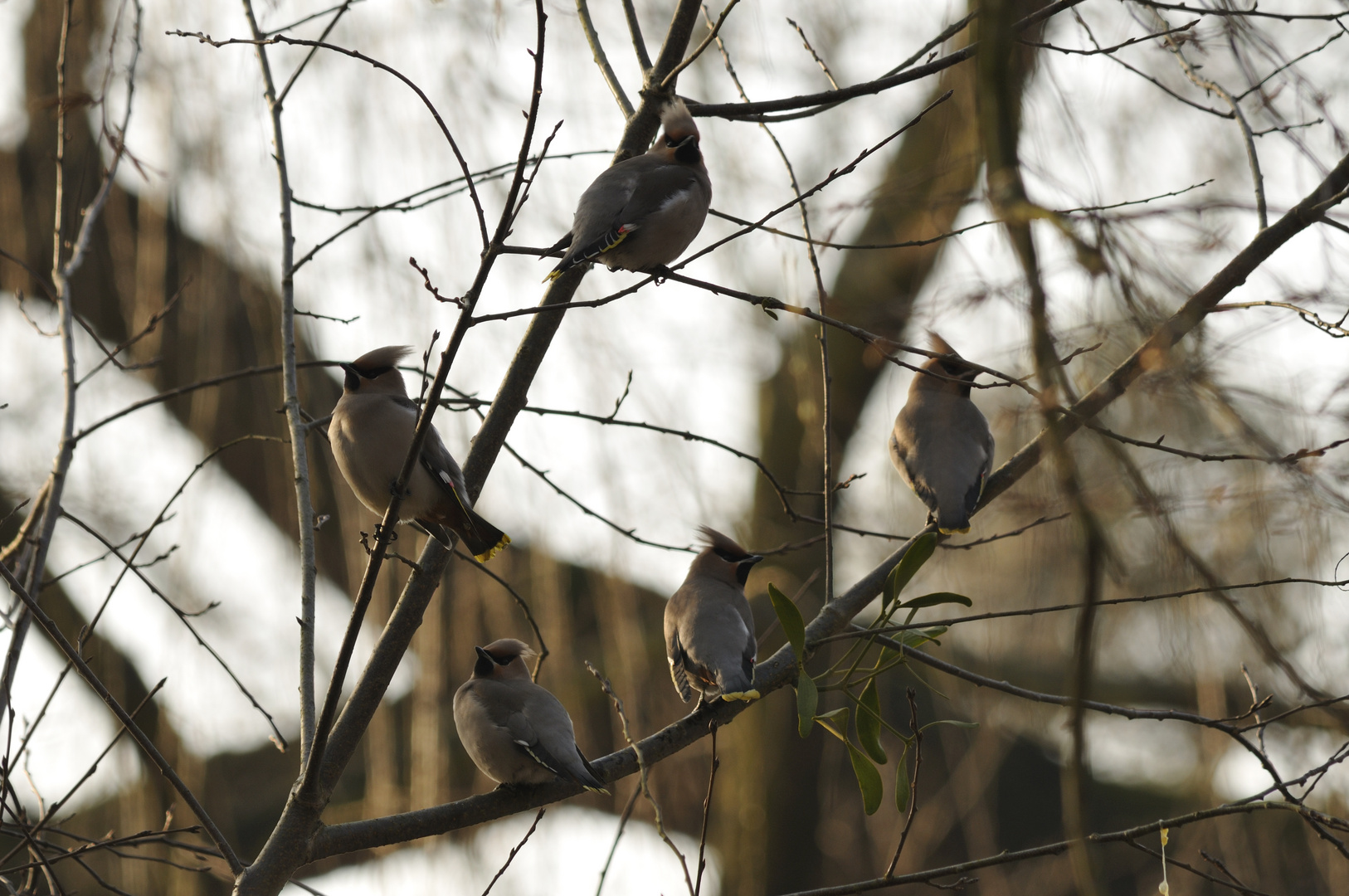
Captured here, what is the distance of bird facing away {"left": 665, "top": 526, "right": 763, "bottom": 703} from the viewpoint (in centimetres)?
358

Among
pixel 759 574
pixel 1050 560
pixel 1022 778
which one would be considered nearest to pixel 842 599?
pixel 1050 560

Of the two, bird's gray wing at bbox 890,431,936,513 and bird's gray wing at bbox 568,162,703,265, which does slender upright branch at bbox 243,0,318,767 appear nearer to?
bird's gray wing at bbox 568,162,703,265

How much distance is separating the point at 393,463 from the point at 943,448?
1.83 metres

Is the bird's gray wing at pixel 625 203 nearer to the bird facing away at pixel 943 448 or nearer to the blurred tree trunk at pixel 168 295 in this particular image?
the bird facing away at pixel 943 448

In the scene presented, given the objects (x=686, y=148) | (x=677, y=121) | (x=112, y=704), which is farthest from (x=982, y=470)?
(x=112, y=704)

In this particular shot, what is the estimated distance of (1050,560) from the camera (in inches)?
197

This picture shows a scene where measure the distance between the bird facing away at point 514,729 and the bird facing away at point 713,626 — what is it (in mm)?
398

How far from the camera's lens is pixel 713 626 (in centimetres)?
384

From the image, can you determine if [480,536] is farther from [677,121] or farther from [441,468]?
[677,121]

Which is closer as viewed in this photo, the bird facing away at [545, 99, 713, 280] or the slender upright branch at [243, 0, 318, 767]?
the slender upright branch at [243, 0, 318, 767]

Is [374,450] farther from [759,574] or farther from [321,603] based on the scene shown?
[759,574]

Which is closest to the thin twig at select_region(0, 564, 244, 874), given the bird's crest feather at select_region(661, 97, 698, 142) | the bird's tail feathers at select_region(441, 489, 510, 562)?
the bird's tail feathers at select_region(441, 489, 510, 562)

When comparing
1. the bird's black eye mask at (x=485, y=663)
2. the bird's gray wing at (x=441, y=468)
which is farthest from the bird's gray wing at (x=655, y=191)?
the bird's black eye mask at (x=485, y=663)

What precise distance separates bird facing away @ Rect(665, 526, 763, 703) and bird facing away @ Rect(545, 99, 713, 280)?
3.31 ft
